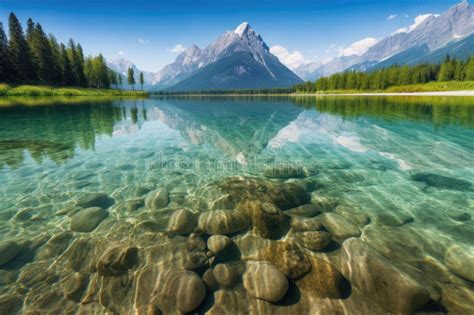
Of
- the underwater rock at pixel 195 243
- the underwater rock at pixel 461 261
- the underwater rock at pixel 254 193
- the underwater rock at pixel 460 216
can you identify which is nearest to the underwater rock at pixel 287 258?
the underwater rock at pixel 195 243

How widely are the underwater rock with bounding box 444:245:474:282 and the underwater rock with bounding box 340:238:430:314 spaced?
5.38ft

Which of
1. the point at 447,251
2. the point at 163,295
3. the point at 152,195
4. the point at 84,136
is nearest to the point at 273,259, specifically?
the point at 163,295

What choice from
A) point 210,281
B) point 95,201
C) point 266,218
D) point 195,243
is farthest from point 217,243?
point 95,201

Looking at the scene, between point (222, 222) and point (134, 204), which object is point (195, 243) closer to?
point (222, 222)

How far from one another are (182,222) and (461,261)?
753cm

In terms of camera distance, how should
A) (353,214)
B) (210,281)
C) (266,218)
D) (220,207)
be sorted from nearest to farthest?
1. (210,281)
2. (266,218)
3. (353,214)
4. (220,207)

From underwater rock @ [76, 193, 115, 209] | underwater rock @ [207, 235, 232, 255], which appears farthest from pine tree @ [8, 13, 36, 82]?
underwater rock @ [207, 235, 232, 255]

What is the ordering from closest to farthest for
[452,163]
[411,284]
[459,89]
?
[411,284], [452,163], [459,89]

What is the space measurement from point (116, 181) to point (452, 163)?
61.3 ft

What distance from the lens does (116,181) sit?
34.1 feet

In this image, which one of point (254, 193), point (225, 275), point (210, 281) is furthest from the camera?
point (254, 193)

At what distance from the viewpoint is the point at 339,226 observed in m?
6.69

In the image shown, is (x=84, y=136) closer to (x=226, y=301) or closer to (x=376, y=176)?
(x=226, y=301)

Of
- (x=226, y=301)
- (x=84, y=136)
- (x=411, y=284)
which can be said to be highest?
(x=84, y=136)
